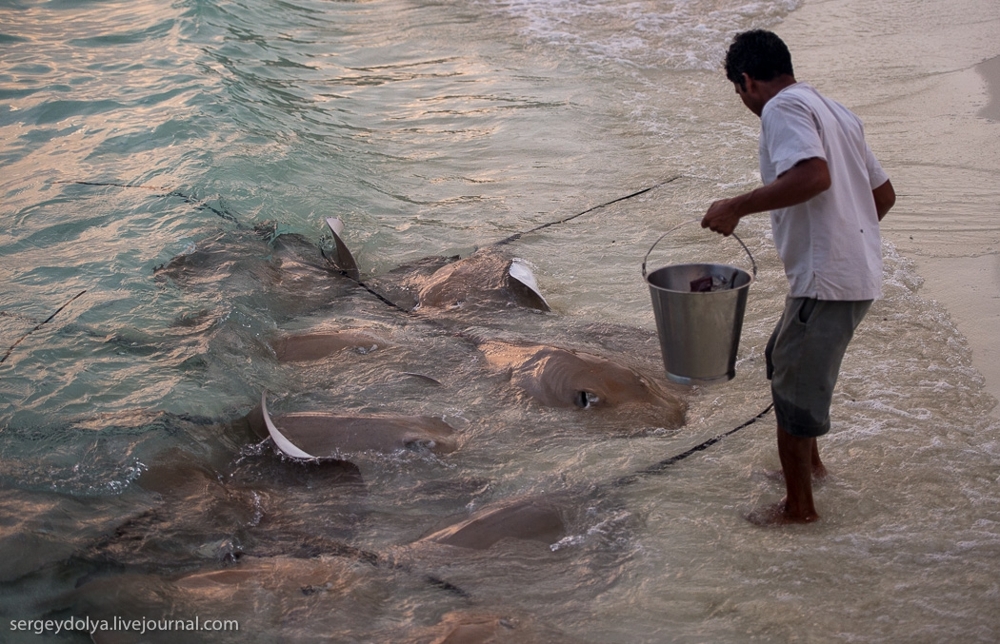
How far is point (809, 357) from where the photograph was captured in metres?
3.22

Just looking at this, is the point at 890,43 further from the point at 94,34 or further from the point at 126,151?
the point at 94,34

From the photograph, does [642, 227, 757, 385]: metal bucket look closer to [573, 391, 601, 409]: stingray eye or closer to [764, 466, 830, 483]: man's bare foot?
[764, 466, 830, 483]: man's bare foot

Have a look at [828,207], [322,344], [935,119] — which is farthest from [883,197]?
[935,119]

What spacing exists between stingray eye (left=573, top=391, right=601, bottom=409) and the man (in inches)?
43.5

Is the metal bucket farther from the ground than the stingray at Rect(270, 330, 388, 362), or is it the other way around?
Answer: the metal bucket

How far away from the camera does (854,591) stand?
3.13 meters

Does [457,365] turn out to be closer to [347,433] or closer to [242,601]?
[347,433]

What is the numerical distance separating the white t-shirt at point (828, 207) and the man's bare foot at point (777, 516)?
1.00m

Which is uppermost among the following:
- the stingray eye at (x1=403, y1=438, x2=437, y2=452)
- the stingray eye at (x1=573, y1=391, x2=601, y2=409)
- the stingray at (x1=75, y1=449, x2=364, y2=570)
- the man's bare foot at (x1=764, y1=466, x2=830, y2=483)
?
the stingray eye at (x1=573, y1=391, x2=601, y2=409)

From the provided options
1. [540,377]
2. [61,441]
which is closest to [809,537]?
[540,377]

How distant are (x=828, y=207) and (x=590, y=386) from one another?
165 cm

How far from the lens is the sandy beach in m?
5.57

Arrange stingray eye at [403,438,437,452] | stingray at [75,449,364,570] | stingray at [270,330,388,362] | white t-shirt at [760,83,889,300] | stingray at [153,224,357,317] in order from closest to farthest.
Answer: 1. white t-shirt at [760,83,889,300]
2. stingray at [75,449,364,570]
3. stingray eye at [403,438,437,452]
4. stingray at [270,330,388,362]
5. stingray at [153,224,357,317]

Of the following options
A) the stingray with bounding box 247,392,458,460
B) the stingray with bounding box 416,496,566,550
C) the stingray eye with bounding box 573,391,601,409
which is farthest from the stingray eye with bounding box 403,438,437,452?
the stingray eye with bounding box 573,391,601,409
